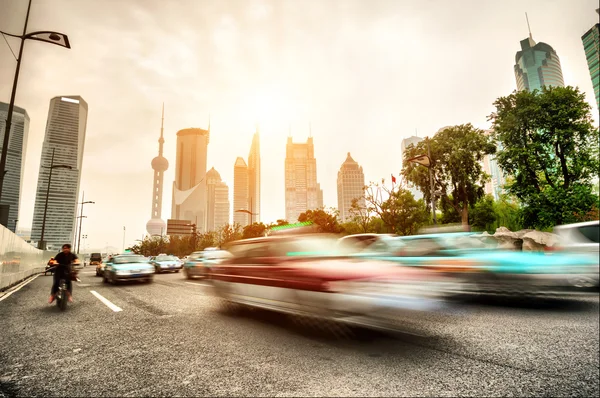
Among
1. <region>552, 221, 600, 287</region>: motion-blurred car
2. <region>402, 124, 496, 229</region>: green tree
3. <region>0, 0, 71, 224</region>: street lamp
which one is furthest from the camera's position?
<region>402, 124, 496, 229</region>: green tree

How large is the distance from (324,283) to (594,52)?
3887 mm

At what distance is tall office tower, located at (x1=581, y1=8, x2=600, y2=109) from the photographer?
8.80 feet

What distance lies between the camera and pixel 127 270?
42.5 ft

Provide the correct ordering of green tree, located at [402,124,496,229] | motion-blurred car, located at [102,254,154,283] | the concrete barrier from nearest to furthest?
the concrete barrier → motion-blurred car, located at [102,254,154,283] → green tree, located at [402,124,496,229]

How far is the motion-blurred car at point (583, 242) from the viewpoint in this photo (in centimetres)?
237


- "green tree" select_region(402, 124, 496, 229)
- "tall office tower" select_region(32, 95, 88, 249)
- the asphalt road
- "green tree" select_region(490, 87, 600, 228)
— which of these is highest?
"tall office tower" select_region(32, 95, 88, 249)

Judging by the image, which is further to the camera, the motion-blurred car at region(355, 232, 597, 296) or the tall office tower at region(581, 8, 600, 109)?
the motion-blurred car at region(355, 232, 597, 296)

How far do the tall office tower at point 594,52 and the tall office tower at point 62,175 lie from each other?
119835mm

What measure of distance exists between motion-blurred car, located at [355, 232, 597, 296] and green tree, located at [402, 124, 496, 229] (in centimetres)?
1637

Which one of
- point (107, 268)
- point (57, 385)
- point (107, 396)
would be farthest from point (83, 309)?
point (107, 268)

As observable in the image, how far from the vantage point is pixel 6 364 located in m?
3.48

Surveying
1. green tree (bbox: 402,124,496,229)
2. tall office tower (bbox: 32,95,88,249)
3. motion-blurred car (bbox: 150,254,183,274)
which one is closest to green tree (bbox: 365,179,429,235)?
green tree (bbox: 402,124,496,229)

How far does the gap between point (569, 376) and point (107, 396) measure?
4444mm

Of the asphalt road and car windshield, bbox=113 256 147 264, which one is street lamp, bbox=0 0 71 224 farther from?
the asphalt road
